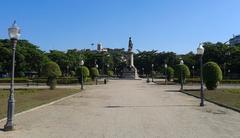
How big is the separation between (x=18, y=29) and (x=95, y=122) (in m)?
4.54

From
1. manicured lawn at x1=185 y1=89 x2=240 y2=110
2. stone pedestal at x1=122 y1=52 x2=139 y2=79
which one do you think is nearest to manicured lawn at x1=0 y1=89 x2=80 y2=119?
manicured lawn at x1=185 y1=89 x2=240 y2=110

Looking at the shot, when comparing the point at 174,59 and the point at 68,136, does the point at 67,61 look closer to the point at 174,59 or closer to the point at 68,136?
the point at 174,59

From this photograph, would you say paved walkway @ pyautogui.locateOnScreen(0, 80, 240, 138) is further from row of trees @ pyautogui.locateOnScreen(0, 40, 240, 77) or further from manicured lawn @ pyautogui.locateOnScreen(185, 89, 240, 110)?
row of trees @ pyautogui.locateOnScreen(0, 40, 240, 77)

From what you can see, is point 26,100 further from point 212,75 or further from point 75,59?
point 75,59

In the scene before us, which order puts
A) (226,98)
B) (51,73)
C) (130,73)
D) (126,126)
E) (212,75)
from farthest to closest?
1. (130,73)
2. (51,73)
3. (212,75)
4. (226,98)
5. (126,126)

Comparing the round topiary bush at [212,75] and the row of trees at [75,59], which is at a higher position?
the row of trees at [75,59]

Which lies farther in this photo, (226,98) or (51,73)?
(51,73)

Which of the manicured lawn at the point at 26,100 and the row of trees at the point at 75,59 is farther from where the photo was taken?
the row of trees at the point at 75,59

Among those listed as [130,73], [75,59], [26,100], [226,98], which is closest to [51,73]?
[26,100]

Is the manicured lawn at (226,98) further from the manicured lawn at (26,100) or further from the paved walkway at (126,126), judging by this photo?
the manicured lawn at (26,100)

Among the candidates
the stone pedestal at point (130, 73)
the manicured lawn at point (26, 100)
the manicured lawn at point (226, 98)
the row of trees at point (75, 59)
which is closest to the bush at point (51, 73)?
the manicured lawn at point (26, 100)

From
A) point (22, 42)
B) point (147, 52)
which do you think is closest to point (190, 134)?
point (22, 42)

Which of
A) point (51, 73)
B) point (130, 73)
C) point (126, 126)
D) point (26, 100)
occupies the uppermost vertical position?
point (130, 73)

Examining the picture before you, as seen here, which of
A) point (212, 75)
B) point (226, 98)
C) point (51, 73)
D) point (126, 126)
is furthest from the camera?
point (51, 73)
